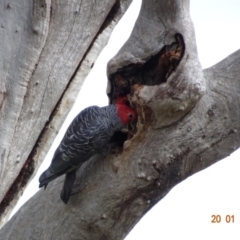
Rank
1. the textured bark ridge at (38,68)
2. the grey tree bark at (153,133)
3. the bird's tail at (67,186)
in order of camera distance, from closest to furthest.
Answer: the grey tree bark at (153,133) → the bird's tail at (67,186) → the textured bark ridge at (38,68)

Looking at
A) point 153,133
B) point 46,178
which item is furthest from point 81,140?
point 153,133

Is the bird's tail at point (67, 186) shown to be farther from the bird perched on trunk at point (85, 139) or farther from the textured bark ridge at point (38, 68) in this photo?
the textured bark ridge at point (38, 68)

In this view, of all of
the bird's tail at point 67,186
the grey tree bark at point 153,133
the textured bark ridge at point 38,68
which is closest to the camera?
the grey tree bark at point 153,133

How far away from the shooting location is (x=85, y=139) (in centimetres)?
260

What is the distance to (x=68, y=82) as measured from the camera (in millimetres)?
2969

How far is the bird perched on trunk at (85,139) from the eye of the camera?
8.34 feet

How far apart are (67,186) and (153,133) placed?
42cm

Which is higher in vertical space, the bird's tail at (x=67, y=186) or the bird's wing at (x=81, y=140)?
the bird's wing at (x=81, y=140)

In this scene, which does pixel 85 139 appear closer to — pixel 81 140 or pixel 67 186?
pixel 81 140

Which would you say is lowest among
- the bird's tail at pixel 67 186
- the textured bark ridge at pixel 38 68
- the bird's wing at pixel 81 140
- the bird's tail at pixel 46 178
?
the bird's tail at pixel 67 186

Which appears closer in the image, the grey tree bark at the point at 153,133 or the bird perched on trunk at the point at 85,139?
the grey tree bark at the point at 153,133

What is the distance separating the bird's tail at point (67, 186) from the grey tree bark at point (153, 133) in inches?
1.4

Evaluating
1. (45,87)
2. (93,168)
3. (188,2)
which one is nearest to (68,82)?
(45,87)

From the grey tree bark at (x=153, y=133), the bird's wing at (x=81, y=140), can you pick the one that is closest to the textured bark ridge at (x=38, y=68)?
the bird's wing at (x=81, y=140)
